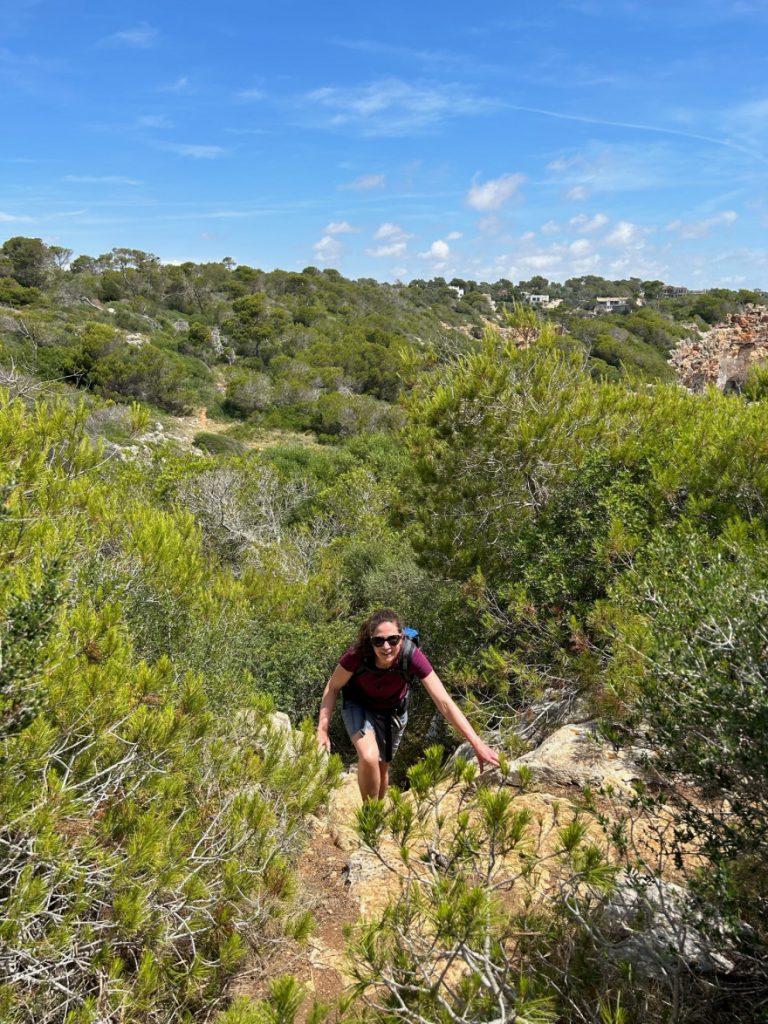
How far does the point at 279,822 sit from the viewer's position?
10.9 feet

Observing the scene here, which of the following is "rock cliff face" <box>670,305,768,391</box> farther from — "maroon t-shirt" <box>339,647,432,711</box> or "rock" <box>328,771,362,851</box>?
"maroon t-shirt" <box>339,647,432,711</box>

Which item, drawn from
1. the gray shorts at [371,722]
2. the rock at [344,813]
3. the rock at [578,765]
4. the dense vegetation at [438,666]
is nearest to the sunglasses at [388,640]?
the gray shorts at [371,722]

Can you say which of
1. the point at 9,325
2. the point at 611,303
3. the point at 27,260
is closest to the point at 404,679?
the point at 9,325

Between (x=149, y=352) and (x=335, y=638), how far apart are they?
21064 millimetres

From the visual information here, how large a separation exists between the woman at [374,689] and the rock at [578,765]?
3.28 ft

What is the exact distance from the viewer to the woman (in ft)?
10.7

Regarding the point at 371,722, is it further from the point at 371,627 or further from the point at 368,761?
the point at 371,627

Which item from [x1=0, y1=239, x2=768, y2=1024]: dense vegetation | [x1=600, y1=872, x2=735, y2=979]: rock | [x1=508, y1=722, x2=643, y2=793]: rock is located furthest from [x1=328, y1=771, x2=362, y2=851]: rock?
[x1=600, y1=872, x2=735, y2=979]: rock

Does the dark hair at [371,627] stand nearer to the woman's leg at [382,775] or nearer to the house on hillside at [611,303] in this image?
the woman's leg at [382,775]

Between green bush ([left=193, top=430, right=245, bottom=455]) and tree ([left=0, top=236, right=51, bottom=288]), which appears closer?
green bush ([left=193, top=430, right=245, bottom=455])

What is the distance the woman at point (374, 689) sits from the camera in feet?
10.7

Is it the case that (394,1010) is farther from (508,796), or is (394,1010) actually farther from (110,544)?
(110,544)

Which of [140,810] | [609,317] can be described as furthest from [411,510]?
[609,317]

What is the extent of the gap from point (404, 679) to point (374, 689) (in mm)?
169
